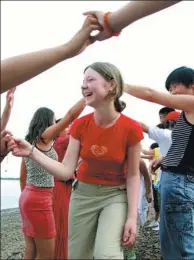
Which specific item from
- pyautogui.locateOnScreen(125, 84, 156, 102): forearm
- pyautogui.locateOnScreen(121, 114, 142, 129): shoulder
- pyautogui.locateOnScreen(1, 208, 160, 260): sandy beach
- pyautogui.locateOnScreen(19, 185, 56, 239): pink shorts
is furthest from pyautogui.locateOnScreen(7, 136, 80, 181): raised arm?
pyautogui.locateOnScreen(1, 208, 160, 260): sandy beach

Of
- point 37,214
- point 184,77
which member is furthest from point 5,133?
point 37,214

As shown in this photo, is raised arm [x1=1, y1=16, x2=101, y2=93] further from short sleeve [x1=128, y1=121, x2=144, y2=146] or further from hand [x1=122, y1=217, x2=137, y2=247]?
hand [x1=122, y1=217, x2=137, y2=247]

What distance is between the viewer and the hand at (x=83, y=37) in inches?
69.9

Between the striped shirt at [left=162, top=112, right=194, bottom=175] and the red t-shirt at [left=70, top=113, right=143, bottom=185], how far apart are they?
13.3 inches

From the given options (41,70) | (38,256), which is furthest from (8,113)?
(38,256)

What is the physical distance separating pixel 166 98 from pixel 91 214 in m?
0.97

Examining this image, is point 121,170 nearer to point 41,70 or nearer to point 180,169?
point 180,169

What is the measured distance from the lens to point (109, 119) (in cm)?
300

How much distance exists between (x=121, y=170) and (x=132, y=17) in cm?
139

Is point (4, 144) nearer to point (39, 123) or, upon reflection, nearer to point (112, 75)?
point (112, 75)

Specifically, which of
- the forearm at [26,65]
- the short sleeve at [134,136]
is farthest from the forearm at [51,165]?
the forearm at [26,65]

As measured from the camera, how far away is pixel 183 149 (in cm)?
302

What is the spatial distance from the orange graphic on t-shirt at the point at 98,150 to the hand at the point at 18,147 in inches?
17.8

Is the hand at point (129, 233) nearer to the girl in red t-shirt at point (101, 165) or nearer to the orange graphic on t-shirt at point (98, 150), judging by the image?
the girl in red t-shirt at point (101, 165)
